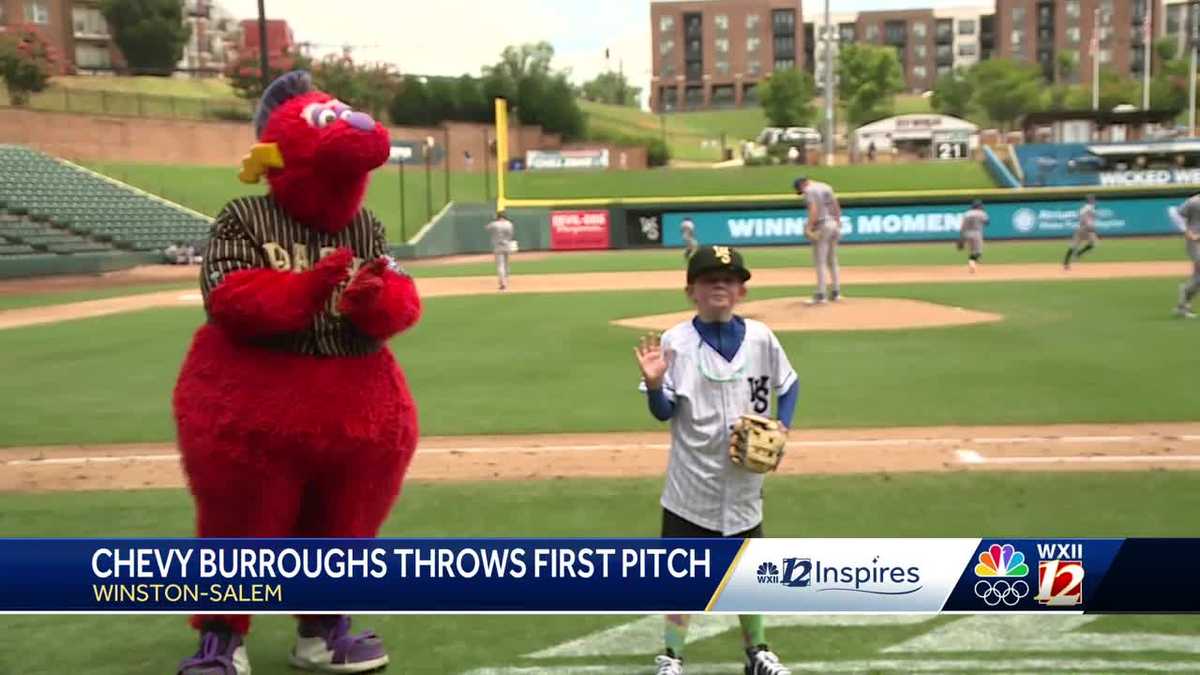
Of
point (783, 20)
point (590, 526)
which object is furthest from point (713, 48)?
point (590, 526)

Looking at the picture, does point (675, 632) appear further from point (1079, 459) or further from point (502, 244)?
point (502, 244)

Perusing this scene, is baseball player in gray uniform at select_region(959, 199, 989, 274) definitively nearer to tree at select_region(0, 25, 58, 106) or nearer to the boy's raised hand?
the boy's raised hand

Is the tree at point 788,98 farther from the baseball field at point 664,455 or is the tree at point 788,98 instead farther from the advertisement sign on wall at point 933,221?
the baseball field at point 664,455

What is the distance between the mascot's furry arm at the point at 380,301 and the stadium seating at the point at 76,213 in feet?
101

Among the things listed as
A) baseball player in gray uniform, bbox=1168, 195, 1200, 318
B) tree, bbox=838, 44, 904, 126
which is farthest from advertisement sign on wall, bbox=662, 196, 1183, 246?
tree, bbox=838, 44, 904, 126

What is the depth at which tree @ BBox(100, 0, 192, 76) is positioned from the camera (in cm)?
4959

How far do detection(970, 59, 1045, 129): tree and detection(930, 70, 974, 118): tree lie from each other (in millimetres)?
4254

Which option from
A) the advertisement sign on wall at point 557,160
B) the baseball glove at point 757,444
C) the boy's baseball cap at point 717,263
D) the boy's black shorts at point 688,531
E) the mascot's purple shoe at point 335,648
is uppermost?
the advertisement sign on wall at point 557,160

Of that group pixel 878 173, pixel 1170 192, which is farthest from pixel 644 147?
pixel 1170 192

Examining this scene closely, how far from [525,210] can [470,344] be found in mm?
27484

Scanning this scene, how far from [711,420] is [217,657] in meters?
2.04

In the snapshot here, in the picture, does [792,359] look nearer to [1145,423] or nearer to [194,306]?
[1145,423]

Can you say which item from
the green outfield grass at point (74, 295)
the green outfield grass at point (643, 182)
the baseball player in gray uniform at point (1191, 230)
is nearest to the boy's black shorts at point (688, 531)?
the baseball player in gray uniform at point (1191, 230)

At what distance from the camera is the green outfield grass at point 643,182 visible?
46938mm
